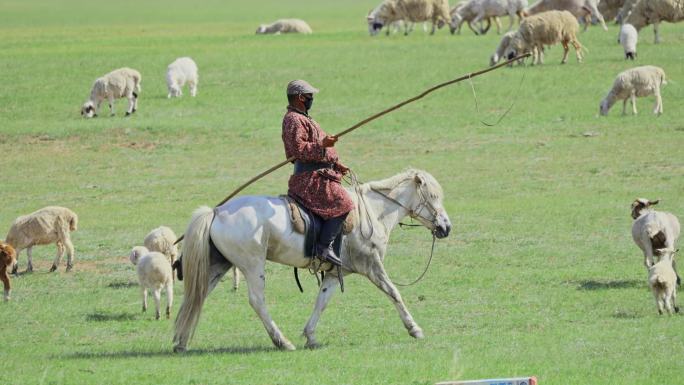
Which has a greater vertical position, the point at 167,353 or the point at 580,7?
the point at 580,7

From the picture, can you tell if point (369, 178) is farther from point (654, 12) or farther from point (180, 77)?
point (654, 12)

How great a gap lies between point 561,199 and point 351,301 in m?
10.1

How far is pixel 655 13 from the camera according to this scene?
46.1m

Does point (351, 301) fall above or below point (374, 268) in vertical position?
below

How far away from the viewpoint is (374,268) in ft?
49.3

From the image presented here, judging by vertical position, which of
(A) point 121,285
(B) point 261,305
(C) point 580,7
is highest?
(C) point 580,7

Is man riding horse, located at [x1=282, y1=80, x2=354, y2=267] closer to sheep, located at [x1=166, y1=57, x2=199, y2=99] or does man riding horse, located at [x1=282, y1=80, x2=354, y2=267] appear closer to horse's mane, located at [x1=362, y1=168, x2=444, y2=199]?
horse's mane, located at [x1=362, y1=168, x2=444, y2=199]

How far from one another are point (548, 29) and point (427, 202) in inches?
1098

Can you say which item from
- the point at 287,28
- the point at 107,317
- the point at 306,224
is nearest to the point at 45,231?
the point at 107,317

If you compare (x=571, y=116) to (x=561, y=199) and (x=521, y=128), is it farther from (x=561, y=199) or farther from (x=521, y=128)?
(x=561, y=199)

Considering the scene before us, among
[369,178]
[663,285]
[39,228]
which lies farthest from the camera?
[369,178]

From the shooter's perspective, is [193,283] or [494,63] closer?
[193,283]

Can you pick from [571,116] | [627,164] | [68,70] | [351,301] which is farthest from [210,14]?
[351,301]

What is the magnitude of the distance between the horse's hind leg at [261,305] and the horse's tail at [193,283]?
1.64 feet
